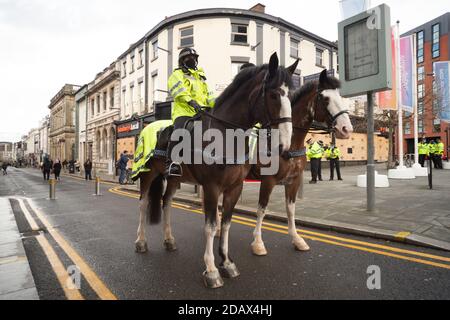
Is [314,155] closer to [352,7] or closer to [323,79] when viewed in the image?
[352,7]

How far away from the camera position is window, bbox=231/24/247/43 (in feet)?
68.7

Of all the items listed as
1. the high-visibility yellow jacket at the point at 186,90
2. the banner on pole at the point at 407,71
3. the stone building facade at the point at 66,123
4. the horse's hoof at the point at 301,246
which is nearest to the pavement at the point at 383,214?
the horse's hoof at the point at 301,246

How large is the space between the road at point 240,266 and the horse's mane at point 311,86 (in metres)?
2.51

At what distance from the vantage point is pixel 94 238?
5.26 meters

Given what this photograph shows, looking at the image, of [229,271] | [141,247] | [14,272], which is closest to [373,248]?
[229,271]

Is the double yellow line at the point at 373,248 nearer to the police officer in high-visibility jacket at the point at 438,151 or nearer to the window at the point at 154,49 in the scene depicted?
the police officer in high-visibility jacket at the point at 438,151

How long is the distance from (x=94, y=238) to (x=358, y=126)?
75.5 feet

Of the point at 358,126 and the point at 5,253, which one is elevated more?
the point at 358,126

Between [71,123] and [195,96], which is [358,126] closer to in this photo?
[195,96]

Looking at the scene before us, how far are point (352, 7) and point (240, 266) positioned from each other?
777 centimetres

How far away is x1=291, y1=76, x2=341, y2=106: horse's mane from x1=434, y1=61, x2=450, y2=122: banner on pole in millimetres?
16999

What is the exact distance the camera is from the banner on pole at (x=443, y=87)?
16.7 m

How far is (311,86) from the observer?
15.2 ft

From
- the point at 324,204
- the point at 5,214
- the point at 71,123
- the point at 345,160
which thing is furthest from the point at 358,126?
the point at 71,123
